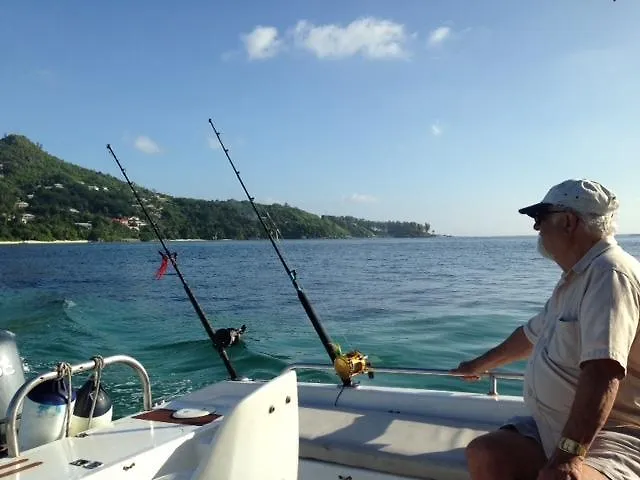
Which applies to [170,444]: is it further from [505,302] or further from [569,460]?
[505,302]

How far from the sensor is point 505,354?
8.95ft

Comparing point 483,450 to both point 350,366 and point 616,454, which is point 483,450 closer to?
point 616,454

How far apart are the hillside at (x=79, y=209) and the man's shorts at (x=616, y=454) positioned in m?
65.7

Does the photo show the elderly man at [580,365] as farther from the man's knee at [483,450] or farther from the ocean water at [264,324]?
the ocean water at [264,324]

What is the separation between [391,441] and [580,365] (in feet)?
4.17

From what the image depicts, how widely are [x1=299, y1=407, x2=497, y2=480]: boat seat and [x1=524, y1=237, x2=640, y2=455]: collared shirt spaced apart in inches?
26.8

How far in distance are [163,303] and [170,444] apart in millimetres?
16940

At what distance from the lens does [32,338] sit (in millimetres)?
12266

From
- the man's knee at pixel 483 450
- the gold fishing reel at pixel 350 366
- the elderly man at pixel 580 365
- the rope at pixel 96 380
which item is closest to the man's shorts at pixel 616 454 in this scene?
the elderly man at pixel 580 365

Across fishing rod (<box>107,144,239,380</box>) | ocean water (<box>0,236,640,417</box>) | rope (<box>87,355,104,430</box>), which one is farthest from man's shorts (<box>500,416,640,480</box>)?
ocean water (<box>0,236,640,417</box>)

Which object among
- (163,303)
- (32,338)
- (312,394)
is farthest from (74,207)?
(312,394)

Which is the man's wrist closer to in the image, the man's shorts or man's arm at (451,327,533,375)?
the man's shorts

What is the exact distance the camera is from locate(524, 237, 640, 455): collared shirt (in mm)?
1792

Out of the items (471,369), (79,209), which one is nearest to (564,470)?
(471,369)
